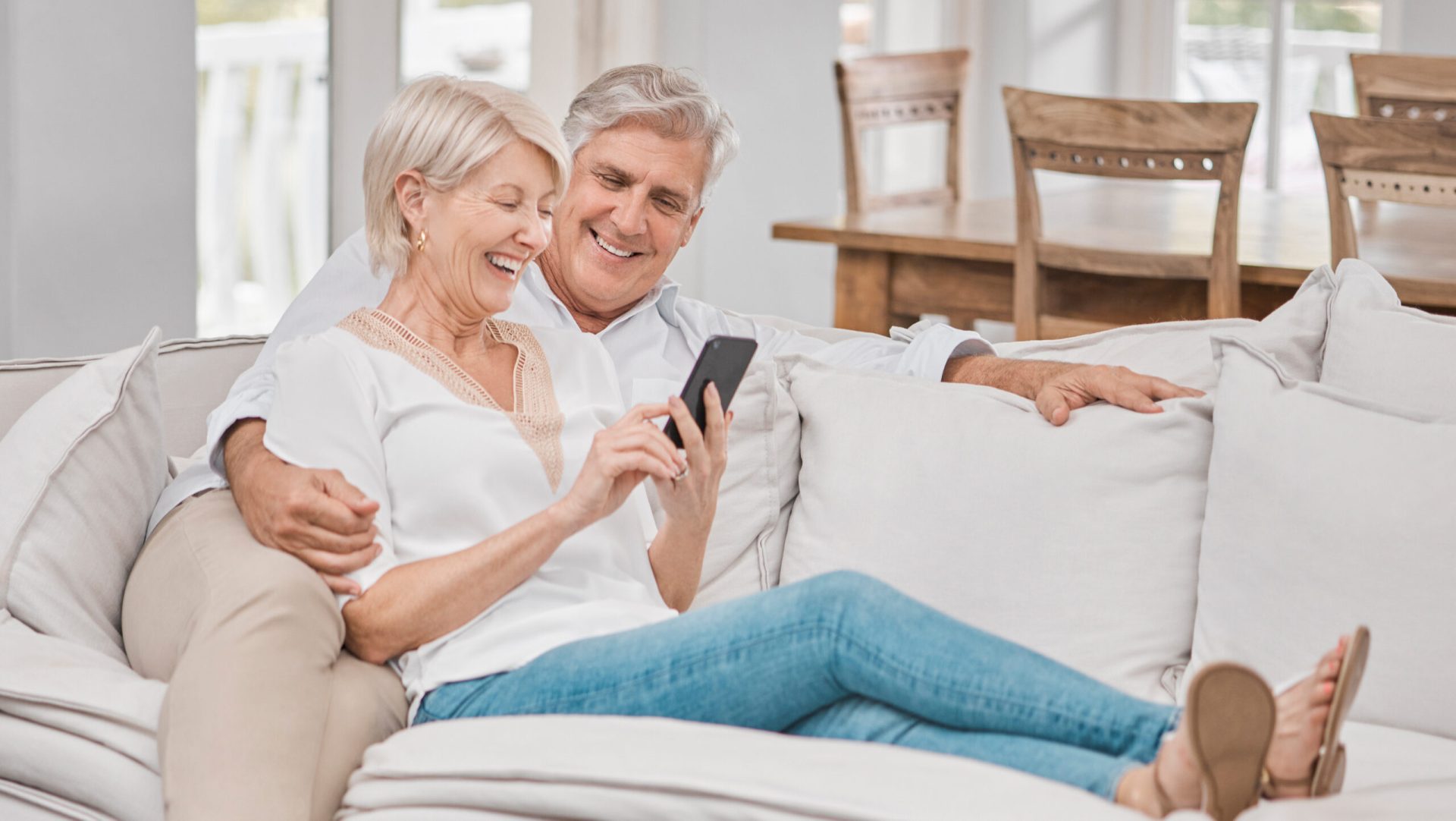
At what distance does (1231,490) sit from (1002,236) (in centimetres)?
156

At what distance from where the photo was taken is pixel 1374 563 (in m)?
1.55

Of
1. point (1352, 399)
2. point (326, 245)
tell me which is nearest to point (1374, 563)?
point (1352, 399)

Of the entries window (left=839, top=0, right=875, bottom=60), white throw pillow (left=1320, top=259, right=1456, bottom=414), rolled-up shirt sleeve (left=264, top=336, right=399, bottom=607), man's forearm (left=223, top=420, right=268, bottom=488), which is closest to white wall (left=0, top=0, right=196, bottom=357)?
man's forearm (left=223, top=420, right=268, bottom=488)

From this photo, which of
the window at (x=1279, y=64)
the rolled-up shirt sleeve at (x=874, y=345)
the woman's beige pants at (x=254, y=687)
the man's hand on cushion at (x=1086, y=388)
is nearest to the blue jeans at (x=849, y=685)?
the woman's beige pants at (x=254, y=687)

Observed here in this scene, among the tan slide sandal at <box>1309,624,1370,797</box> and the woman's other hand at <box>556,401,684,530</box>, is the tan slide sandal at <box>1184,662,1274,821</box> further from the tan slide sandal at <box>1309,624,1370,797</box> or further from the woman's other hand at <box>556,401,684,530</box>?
the woman's other hand at <box>556,401,684,530</box>

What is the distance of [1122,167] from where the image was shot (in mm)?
2965

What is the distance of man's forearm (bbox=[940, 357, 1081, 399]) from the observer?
6.20 feet

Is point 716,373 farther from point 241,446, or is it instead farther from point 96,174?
point 96,174

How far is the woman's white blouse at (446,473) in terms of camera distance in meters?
1.49

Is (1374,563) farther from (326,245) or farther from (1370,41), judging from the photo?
(1370,41)

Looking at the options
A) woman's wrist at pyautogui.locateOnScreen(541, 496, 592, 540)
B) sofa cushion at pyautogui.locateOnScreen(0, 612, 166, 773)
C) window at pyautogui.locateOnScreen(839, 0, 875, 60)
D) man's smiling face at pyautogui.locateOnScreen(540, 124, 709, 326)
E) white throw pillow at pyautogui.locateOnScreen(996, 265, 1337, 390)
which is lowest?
sofa cushion at pyautogui.locateOnScreen(0, 612, 166, 773)

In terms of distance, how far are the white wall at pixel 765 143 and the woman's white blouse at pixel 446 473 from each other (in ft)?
9.30

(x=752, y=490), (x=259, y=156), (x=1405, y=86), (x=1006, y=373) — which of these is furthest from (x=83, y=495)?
(x=1405, y=86)

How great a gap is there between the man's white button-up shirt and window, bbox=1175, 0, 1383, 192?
395 cm
